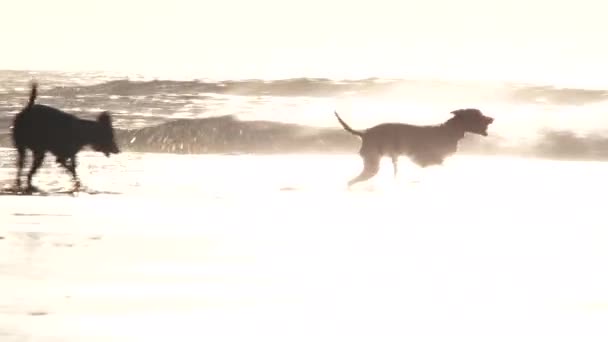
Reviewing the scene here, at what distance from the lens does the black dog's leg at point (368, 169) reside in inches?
595

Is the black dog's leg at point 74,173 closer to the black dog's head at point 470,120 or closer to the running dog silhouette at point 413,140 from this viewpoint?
the running dog silhouette at point 413,140

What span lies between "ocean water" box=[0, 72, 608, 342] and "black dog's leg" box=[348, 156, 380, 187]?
0.42 ft

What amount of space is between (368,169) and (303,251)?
286 inches

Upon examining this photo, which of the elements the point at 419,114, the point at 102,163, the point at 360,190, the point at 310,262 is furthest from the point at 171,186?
the point at 419,114

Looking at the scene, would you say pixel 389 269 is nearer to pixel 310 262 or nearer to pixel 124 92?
pixel 310 262

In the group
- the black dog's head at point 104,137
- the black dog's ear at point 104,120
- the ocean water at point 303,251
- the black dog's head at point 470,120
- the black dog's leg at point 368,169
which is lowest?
the ocean water at point 303,251

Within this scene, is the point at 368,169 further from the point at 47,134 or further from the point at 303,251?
the point at 303,251

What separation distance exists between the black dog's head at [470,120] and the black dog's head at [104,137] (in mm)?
4725

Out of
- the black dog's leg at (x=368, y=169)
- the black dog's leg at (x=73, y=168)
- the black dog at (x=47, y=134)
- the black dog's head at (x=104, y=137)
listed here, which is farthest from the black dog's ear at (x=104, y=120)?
the black dog's leg at (x=368, y=169)

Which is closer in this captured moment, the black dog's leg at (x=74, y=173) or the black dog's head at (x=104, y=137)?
the black dog's leg at (x=74, y=173)

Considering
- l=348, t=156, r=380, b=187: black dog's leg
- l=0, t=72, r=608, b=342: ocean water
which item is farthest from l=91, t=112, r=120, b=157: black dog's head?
l=348, t=156, r=380, b=187: black dog's leg

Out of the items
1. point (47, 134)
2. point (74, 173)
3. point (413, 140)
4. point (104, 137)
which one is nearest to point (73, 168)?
point (74, 173)

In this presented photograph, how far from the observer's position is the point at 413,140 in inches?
638

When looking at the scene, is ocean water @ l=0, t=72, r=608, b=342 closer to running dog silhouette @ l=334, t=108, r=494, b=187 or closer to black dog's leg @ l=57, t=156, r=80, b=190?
black dog's leg @ l=57, t=156, r=80, b=190
